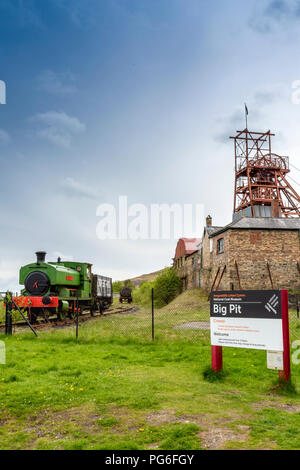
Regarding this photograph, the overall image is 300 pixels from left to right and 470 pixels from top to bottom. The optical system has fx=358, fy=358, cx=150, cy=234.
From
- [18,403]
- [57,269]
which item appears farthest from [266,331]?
[57,269]

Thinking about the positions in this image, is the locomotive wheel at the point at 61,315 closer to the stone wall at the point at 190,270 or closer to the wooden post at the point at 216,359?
the wooden post at the point at 216,359

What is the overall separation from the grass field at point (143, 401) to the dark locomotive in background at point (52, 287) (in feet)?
22.1

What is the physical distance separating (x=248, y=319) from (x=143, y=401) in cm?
274

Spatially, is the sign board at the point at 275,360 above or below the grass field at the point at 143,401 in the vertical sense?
above

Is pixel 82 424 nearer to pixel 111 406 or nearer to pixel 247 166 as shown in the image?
pixel 111 406

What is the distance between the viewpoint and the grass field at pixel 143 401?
4.32m

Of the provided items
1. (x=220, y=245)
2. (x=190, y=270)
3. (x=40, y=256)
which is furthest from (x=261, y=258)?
(x=40, y=256)

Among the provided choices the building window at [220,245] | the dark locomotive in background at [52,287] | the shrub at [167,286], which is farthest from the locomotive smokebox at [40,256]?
the shrub at [167,286]

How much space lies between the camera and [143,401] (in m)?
5.66

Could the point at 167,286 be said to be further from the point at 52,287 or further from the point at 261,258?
the point at 52,287

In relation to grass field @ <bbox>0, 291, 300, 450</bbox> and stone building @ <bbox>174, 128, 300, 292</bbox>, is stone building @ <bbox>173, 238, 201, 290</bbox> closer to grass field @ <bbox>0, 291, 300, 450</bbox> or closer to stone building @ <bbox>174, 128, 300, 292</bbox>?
stone building @ <bbox>174, 128, 300, 292</bbox>

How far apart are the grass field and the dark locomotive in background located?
265 inches

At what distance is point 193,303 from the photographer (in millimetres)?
28547

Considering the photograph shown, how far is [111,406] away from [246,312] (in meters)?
3.26
